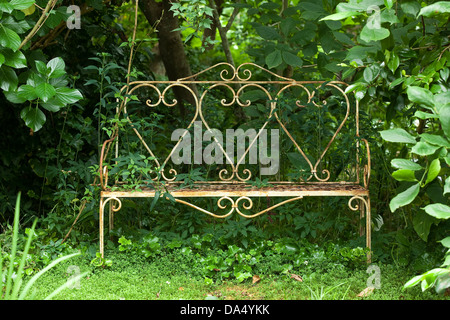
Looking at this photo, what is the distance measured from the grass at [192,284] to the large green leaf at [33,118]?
86cm

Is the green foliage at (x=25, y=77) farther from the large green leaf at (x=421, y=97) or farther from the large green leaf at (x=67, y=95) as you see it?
the large green leaf at (x=421, y=97)

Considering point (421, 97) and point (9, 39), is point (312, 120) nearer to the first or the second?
point (421, 97)

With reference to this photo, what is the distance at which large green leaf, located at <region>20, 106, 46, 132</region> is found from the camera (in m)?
3.02

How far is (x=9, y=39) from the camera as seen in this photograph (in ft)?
9.18

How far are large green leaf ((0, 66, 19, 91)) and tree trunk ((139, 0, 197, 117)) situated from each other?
1.62 metres

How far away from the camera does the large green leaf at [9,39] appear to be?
2.79 m

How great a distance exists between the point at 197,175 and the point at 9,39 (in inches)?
55.5

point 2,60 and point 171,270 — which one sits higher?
point 2,60

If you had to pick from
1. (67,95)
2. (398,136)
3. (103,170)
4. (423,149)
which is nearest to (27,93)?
(67,95)

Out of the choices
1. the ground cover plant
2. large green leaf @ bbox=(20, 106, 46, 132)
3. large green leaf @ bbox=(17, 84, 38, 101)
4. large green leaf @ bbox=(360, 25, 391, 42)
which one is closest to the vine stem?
the ground cover plant

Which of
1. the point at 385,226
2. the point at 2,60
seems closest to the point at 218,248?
the point at 385,226

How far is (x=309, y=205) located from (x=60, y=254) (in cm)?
184
